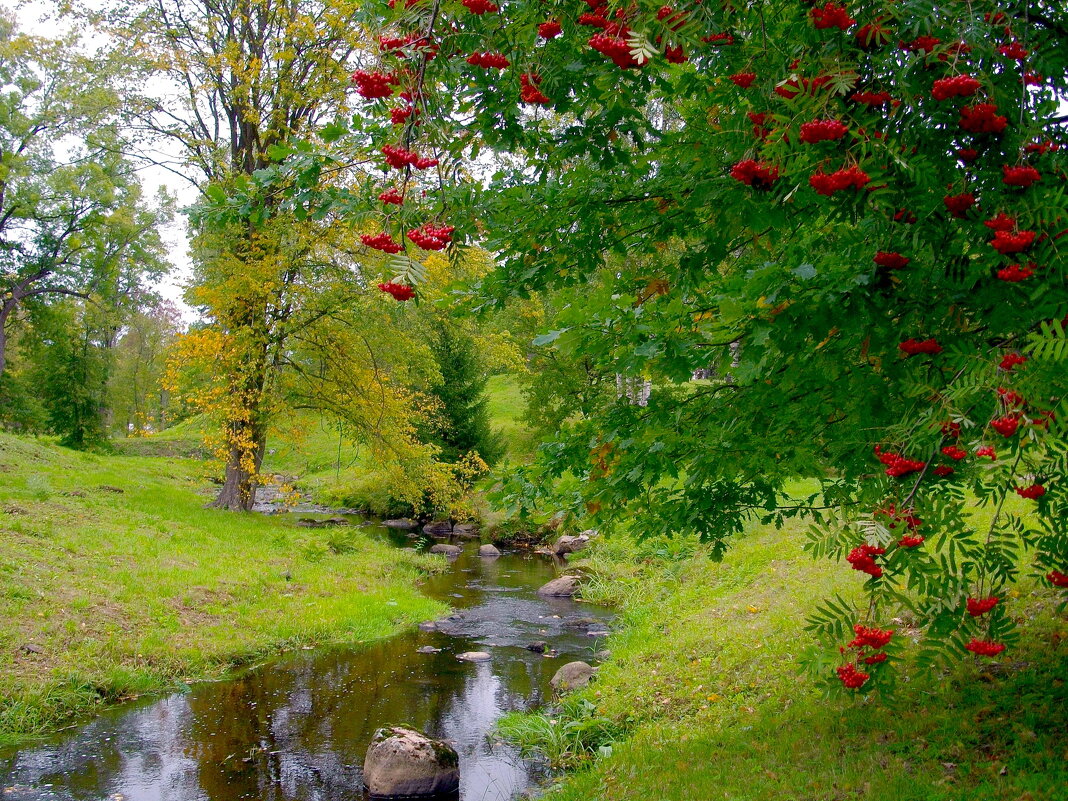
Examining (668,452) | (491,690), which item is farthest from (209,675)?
(668,452)

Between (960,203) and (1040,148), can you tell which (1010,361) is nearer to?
(960,203)

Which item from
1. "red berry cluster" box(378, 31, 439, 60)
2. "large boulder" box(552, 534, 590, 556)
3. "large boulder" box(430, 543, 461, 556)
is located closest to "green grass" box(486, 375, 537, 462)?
"large boulder" box(552, 534, 590, 556)

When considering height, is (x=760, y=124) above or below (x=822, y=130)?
above

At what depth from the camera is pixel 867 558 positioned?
8.50 feet

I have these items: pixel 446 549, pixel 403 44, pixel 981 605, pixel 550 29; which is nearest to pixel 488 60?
pixel 550 29

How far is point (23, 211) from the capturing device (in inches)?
963

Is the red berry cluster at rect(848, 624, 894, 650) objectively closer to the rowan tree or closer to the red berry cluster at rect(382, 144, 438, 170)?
the rowan tree

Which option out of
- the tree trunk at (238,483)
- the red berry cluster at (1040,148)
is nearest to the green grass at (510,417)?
the tree trunk at (238,483)

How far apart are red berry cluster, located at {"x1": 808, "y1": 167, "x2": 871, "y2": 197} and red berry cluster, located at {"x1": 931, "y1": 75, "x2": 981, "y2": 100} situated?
16.1 inches

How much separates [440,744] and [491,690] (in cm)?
237

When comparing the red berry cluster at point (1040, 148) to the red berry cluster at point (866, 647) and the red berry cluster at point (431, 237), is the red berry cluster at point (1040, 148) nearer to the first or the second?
the red berry cluster at point (866, 647)

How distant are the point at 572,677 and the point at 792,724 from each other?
13.2 ft

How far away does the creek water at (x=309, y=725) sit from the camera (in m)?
6.80

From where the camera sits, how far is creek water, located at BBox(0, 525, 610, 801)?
680 cm
